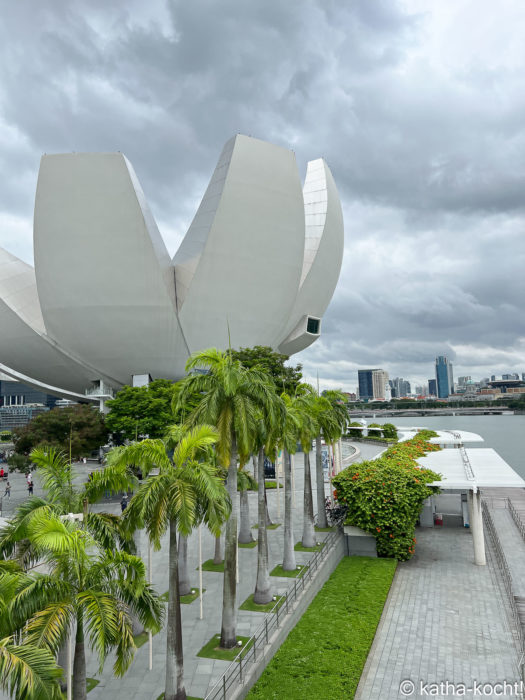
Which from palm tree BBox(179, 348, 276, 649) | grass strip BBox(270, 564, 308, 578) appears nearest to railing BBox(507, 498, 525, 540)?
grass strip BBox(270, 564, 308, 578)

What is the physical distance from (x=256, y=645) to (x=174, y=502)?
4627 millimetres

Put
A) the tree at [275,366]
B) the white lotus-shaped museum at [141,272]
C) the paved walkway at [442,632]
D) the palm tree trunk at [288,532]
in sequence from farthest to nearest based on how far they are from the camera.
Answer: the white lotus-shaped museum at [141,272] → the tree at [275,366] → the palm tree trunk at [288,532] → the paved walkway at [442,632]

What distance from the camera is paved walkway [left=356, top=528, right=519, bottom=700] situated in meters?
9.84

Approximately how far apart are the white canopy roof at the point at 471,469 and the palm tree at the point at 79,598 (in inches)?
509

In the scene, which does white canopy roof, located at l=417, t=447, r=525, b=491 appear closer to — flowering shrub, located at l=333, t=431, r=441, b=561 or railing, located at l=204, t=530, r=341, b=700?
flowering shrub, located at l=333, t=431, r=441, b=561

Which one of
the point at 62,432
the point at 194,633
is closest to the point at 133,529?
the point at 194,633

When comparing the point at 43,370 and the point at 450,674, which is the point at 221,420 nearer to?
the point at 450,674

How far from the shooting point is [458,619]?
12453mm

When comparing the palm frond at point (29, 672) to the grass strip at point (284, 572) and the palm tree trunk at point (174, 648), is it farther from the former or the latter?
the grass strip at point (284, 572)

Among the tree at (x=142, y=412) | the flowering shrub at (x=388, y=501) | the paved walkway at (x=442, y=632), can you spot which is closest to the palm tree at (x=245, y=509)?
the flowering shrub at (x=388, y=501)

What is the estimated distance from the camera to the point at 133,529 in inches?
316

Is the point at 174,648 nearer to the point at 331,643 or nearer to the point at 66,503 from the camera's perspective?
the point at 66,503

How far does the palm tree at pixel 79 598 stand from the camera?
5.87m

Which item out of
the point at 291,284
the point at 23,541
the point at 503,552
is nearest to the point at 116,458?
the point at 23,541
